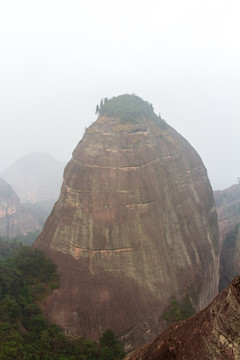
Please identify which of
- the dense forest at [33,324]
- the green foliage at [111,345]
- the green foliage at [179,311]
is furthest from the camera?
the green foliage at [179,311]

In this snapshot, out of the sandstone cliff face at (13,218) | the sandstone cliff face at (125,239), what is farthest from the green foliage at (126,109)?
the sandstone cliff face at (13,218)

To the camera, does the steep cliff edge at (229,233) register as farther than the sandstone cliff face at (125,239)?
Yes

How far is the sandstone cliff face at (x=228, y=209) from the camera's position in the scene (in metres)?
56.7

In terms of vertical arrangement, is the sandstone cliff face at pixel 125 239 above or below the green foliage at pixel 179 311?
above

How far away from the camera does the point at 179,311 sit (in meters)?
27.2

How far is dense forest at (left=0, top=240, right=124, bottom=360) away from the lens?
62.4ft

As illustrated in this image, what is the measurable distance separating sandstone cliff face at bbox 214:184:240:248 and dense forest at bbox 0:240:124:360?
115 ft

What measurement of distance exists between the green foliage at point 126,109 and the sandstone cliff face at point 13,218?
45.8 metres

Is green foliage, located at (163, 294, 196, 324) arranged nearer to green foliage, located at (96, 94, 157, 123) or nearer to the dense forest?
the dense forest

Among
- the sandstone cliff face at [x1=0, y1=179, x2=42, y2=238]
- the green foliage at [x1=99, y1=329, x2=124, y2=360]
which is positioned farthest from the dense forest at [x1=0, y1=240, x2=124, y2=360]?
the sandstone cliff face at [x1=0, y1=179, x2=42, y2=238]

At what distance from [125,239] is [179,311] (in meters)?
9.59

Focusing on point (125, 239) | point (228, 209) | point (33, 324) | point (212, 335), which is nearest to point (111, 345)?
point (33, 324)

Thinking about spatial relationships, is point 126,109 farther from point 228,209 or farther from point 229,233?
point 228,209

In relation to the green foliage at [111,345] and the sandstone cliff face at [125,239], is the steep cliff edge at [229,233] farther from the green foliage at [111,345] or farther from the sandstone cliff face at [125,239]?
the green foliage at [111,345]
